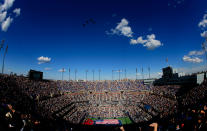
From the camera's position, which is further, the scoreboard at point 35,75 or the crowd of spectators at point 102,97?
the scoreboard at point 35,75

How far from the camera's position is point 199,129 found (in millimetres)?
4457

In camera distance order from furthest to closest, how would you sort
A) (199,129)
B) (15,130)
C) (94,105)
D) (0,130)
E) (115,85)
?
(115,85)
(94,105)
(15,130)
(199,129)
(0,130)

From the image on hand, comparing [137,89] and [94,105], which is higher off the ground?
[137,89]

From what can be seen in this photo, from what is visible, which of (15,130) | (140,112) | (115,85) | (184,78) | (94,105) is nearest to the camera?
(15,130)

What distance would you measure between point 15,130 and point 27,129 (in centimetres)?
114

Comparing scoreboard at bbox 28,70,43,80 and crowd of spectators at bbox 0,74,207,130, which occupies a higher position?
scoreboard at bbox 28,70,43,80

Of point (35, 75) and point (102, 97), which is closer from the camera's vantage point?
point (35, 75)

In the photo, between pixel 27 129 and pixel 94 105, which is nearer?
pixel 27 129

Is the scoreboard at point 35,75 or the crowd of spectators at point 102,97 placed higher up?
the scoreboard at point 35,75

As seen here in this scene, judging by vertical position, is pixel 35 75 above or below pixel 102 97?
above

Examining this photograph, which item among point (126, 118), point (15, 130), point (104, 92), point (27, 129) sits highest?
point (15, 130)

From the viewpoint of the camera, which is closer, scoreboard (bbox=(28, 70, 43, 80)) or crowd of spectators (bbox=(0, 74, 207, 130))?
crowd of spectators (bbox=(0, 74, 207, 130))

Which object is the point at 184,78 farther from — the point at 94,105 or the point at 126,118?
the point at 94,105

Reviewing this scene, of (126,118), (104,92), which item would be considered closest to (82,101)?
(104,92)
